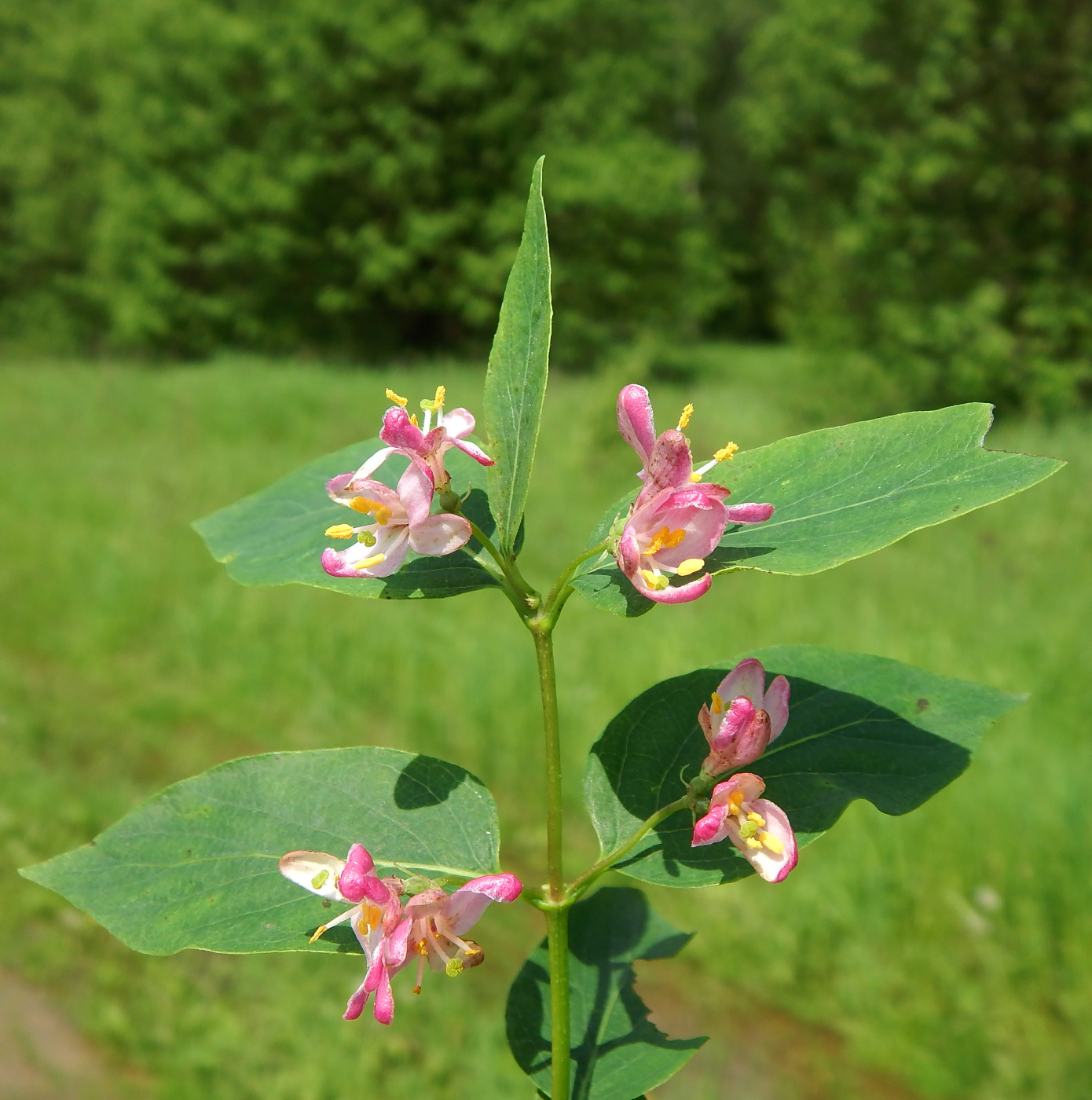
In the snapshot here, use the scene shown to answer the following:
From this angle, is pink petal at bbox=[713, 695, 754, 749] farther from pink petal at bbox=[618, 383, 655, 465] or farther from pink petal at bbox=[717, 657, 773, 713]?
pink petal at bbox=[618, 383, 655, 465]

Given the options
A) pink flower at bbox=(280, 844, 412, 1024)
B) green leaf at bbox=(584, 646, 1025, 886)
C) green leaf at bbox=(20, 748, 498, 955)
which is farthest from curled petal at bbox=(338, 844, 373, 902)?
green leaf at bbox=(584, 646, 1025, 886)

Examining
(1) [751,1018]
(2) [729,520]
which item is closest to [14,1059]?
(1) [751,1018]

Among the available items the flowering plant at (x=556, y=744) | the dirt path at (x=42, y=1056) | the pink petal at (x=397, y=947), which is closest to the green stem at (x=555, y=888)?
the flowering plant at (x=556, y=744)

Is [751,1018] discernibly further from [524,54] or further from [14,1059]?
[524,54]

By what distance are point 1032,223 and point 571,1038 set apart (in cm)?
1461

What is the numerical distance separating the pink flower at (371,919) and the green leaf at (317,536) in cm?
19

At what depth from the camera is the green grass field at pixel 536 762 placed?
11.5ft

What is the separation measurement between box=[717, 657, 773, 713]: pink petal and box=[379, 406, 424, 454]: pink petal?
10.5 inches

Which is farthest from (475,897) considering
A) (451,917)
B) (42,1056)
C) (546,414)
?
(546,414)

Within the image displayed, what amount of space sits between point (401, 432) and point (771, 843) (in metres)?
0.37

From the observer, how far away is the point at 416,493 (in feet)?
2.29

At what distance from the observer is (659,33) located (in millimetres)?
21344

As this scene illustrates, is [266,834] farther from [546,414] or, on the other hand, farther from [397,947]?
[546,414]

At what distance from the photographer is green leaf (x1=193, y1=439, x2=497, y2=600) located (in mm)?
791
